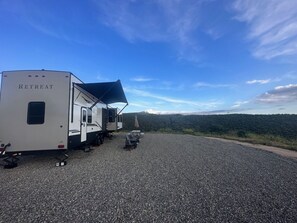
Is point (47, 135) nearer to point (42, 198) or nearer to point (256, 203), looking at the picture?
point (42, 198)

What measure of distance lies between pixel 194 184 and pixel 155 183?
1040mm

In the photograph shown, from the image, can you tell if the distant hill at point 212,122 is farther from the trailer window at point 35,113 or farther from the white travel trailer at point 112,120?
the trailer window at point 35,113

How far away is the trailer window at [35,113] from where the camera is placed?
654 centimetres

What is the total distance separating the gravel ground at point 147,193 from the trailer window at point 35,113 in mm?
1660

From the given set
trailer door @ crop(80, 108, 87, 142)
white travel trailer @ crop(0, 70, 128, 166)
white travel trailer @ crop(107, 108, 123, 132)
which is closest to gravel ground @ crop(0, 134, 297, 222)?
white travel trailer @ crop(0, 70, 128, 166)

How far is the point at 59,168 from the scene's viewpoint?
261 inches

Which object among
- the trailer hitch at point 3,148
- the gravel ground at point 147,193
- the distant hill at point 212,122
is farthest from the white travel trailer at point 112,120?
the distant hill at point 212,122

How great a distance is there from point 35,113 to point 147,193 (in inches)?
191

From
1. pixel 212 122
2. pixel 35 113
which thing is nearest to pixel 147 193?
pixel 35 113

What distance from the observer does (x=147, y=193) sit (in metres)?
4.38

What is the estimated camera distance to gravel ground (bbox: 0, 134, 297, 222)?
3.38 meters

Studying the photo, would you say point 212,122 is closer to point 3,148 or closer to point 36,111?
point 36,111

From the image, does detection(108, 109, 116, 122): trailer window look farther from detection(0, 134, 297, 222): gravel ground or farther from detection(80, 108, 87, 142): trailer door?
detection(0, 134, 297, 222): gravel ground

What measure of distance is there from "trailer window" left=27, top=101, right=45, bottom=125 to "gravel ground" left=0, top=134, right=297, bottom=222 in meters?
1.66
